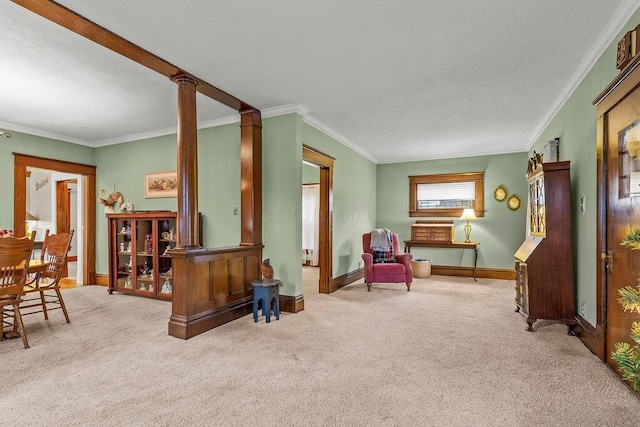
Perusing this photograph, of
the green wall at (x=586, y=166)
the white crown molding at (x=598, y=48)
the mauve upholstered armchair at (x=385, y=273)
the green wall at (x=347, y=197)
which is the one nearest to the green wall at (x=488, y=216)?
the green wall at (x=347, y=197)

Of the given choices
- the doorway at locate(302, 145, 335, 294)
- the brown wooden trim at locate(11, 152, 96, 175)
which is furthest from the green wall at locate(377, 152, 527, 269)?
the brown wooden trim at locate(11, 152, 96, 175)

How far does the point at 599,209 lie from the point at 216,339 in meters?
3.44

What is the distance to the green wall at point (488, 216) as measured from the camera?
639 cm

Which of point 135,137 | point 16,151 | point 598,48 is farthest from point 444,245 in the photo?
point 16,151

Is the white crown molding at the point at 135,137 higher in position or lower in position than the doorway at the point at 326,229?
higher

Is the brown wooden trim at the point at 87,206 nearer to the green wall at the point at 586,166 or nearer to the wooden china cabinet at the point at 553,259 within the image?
the wooden china cabinet at the point at 553,259

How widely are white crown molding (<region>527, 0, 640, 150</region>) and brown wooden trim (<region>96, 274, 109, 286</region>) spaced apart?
23.3 feet

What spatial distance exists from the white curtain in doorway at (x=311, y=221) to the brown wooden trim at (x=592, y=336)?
5.74 metres

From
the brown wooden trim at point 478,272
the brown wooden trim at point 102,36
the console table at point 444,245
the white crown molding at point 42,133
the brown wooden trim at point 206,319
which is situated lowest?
the brown wooden trim at point 478,272

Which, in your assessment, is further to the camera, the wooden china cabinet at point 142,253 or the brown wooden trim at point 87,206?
the brown wooden trim at point 87,206

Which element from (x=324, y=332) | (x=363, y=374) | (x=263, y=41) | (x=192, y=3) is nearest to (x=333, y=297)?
(x=324, y=332)

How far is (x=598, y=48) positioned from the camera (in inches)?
107

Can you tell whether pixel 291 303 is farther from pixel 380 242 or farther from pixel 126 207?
pixel 126 207

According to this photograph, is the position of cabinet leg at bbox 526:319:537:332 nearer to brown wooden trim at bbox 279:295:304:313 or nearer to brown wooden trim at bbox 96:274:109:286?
brown wooden trim at bbox 279:295:304:313
